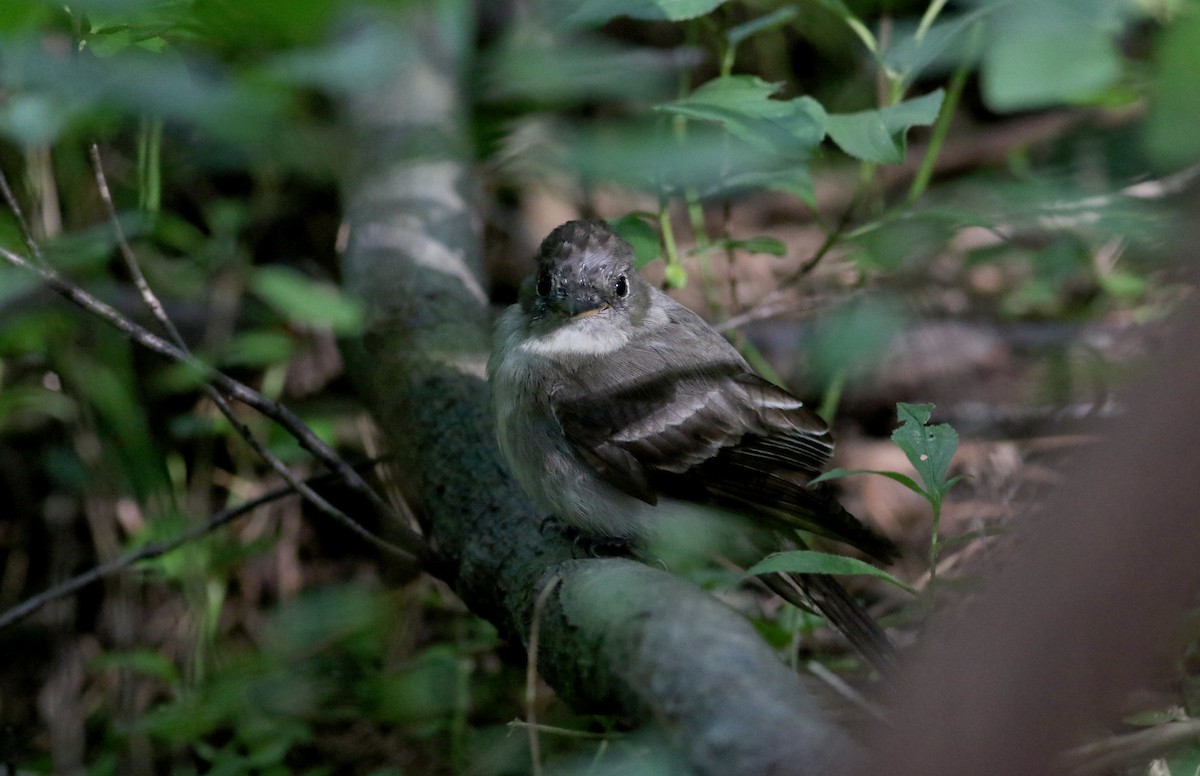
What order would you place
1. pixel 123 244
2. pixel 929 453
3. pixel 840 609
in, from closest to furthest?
1. pixel 929 453
2. pixel 123 244
3. pixel 840 609

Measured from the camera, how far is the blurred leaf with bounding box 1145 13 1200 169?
1.07m

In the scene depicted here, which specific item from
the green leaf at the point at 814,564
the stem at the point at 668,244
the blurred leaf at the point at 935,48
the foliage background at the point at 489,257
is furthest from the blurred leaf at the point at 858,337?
the stem at the point at 668,244

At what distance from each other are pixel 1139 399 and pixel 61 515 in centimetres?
507

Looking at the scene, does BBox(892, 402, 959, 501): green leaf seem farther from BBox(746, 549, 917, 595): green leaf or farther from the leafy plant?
BBox(746, 549, 917, 595): green leaf

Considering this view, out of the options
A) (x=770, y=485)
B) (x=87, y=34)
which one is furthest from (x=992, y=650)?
(x=770, y=485)

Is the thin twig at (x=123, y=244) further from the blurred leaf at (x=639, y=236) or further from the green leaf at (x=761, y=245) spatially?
the green leaf at (x=761, y=245)

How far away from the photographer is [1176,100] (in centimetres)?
112

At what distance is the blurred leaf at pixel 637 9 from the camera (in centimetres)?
204

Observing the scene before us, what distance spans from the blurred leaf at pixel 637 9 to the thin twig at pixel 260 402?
1.46 metres

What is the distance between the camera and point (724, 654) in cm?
202

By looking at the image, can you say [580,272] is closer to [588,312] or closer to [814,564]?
[588,312]

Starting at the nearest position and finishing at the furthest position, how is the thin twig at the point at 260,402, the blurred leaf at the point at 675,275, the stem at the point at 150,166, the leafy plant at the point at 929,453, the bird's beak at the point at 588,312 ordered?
the leafy plant at the point at 929,453
the thin twig at the point at 260,402
the stem at the point at 150,166
the bird's beak at the point at 588,312
the blurred leaf at the point at 675,275

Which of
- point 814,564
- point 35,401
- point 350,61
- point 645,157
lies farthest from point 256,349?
point 645,157

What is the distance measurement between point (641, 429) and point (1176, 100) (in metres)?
2.55
